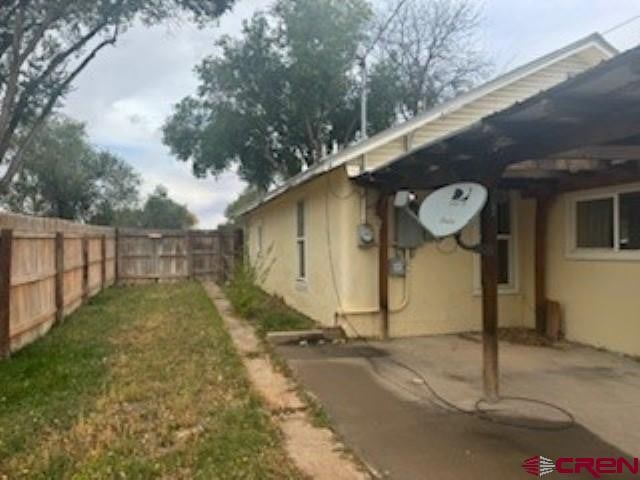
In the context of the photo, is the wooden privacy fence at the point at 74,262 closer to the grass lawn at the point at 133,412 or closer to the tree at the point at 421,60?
the grass lawn at the point at 133,412

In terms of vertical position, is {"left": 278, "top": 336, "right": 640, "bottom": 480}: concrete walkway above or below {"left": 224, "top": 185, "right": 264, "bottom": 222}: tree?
below

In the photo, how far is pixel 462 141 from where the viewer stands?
5820 mm

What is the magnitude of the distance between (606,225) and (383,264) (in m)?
3.05

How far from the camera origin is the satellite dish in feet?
17.8

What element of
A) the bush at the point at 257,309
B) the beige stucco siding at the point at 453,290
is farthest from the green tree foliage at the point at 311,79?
the beige stucco siding at the point at 453,290

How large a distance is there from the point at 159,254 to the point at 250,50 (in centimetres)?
1131

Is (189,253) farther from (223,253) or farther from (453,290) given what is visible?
(453,290)

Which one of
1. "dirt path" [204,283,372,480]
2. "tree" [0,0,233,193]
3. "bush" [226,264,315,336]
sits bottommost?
"dirt path" [204,283,372,480]

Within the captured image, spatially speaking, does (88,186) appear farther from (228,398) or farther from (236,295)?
(228,398)

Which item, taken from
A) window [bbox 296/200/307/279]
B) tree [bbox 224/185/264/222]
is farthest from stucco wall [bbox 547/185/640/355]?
tree [bbox 224/185/264/222]

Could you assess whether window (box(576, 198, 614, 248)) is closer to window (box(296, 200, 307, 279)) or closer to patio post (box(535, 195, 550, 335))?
patio post (box(535, 195, 550, 335))

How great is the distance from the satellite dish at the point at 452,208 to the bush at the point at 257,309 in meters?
5.22

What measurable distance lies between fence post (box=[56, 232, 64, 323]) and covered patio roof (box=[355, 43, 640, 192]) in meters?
5.74

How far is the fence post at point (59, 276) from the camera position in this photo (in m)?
11.0
